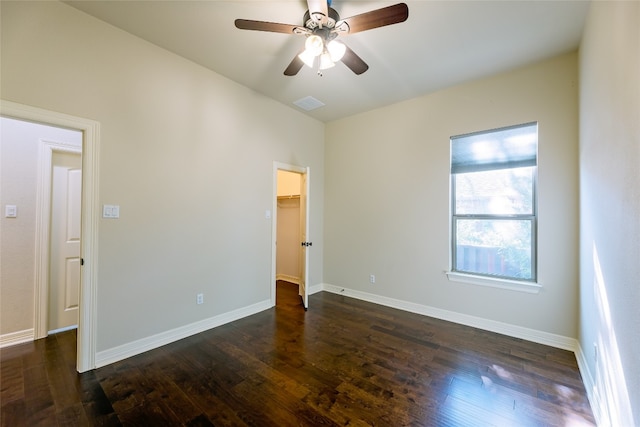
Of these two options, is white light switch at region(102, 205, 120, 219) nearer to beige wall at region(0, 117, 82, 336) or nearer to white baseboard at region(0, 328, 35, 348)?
beige wall at region(0, 117, 82, 336)

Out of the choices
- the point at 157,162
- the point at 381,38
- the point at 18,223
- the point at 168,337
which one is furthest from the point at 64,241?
the point at 381,38

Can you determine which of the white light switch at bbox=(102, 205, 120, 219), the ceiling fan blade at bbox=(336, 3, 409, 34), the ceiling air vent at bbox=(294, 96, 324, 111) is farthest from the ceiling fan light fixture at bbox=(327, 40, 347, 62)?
the white light switch at bbox=(102, 205, 120, 219)

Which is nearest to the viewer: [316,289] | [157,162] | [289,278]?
[157,162]

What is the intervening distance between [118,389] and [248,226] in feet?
6.63

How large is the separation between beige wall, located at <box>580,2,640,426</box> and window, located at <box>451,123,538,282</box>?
2.18ft

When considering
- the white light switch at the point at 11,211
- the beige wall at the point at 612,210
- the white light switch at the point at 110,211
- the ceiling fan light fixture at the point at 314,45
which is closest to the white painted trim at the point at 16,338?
the white light switch at the point at 11,211

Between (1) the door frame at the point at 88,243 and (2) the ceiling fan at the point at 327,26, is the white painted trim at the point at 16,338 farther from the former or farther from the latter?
(2) the ceiling fan at the point at 327,26

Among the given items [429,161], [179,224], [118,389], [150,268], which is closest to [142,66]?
[179,224]

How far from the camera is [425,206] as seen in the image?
3588 millimetres

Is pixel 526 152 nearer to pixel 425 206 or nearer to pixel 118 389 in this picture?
pixel 425 206

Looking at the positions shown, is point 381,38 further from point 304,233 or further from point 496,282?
point 496,282

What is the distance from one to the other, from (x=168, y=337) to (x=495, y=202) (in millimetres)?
4017

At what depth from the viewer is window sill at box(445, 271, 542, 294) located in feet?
9.30

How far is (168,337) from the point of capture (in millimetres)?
2744
